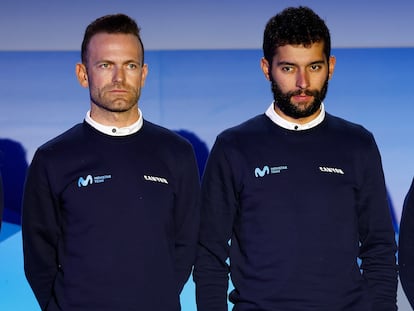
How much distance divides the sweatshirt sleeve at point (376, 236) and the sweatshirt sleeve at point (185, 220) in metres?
0.54

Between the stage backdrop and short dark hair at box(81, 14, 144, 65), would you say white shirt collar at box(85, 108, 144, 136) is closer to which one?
short dark hair at box(81, 14, 144, 65)

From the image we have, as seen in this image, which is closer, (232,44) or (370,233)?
(370,233)

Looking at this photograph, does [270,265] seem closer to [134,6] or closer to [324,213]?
[324,213]

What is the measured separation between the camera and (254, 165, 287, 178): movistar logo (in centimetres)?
220

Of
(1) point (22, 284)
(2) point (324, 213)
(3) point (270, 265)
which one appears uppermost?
(2) point (324, 213)

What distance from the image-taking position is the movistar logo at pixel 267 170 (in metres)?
2.20

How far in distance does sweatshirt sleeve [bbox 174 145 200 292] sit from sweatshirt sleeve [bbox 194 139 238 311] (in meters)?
0.05

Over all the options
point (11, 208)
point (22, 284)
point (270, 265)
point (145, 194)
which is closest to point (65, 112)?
point (11, 208)

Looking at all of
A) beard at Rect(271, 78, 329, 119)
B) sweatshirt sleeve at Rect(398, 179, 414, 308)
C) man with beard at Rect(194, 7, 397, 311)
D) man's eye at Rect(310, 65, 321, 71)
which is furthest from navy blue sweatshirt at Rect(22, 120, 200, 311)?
sweatshirt sleeve at Rect(398, 179, 414, 308)

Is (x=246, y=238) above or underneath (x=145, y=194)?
underneath

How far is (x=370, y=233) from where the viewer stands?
2.25 m

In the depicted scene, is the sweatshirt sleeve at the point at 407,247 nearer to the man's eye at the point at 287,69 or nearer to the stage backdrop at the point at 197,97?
the man's eye at the point at 287,69

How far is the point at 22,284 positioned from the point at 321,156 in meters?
1.98

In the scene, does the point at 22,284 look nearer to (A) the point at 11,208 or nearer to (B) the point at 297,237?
(A) the point at 11,208
